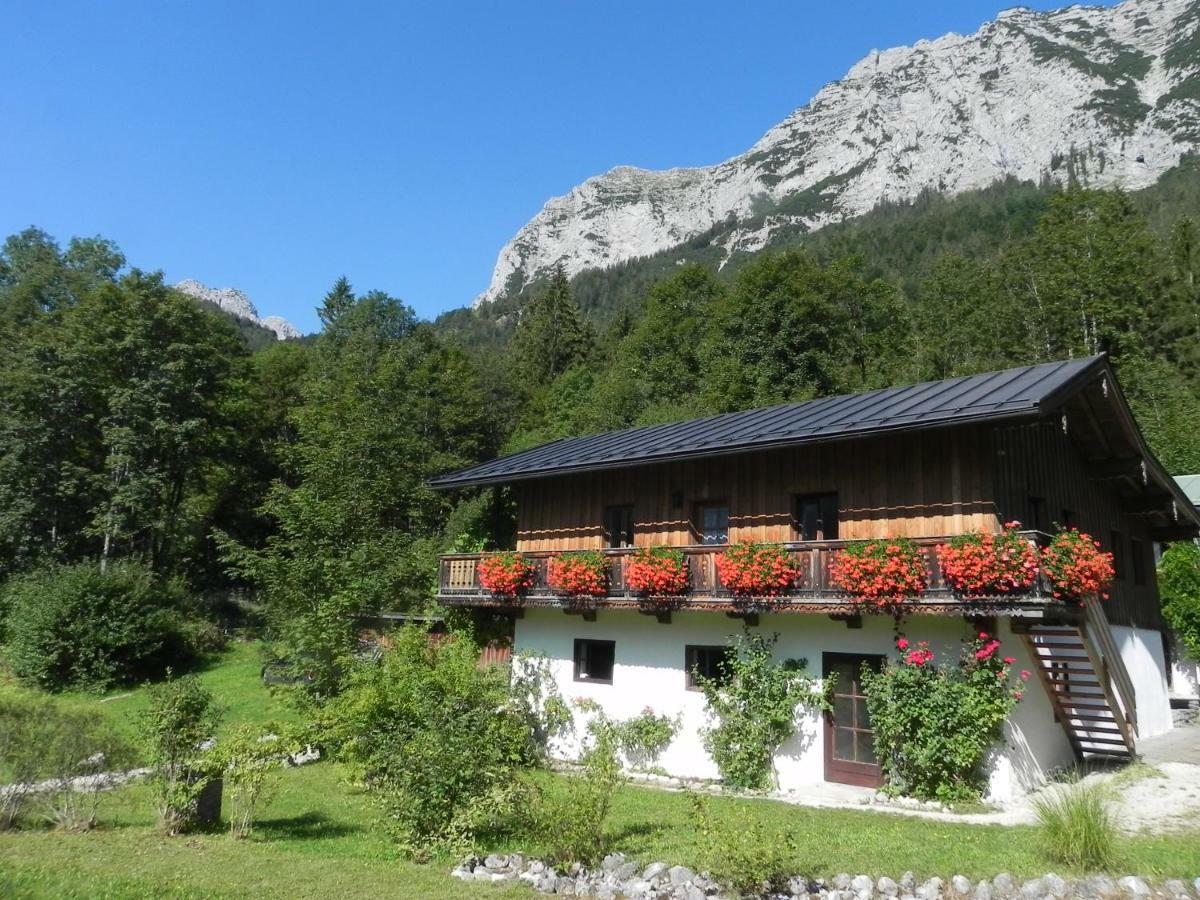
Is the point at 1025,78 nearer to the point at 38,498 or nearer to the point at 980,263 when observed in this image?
the point at 980,263

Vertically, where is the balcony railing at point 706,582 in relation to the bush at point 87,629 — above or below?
above

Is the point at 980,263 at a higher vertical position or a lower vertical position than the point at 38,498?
higher

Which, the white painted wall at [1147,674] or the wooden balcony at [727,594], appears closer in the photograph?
Answer: the wooden balcony at [727,594]

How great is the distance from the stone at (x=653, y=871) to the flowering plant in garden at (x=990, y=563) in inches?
253

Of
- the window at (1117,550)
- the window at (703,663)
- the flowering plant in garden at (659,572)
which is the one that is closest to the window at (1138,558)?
the window at (1117,550)

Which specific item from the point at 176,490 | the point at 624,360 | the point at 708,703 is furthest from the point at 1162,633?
the point at 176,490

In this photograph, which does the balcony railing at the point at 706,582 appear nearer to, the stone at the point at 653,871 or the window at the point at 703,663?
the window at the point at 703,663

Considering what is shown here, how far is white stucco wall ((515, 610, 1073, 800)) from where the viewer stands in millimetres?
13672

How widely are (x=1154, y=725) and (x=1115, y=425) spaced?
27.8ft

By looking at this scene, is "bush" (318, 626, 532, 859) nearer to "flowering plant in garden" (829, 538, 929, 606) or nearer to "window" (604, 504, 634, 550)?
"window" (604, 504, 634, 550)

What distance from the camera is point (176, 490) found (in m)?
39.6

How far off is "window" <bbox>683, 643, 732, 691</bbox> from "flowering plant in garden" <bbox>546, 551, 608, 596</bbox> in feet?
7.33

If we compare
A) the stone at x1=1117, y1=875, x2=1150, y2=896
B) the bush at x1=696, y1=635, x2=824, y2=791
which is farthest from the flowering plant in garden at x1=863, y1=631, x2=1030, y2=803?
the stone at x1=1117, y1=875, x2=1150, y2=896

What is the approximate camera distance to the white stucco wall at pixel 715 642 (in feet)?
44.9
